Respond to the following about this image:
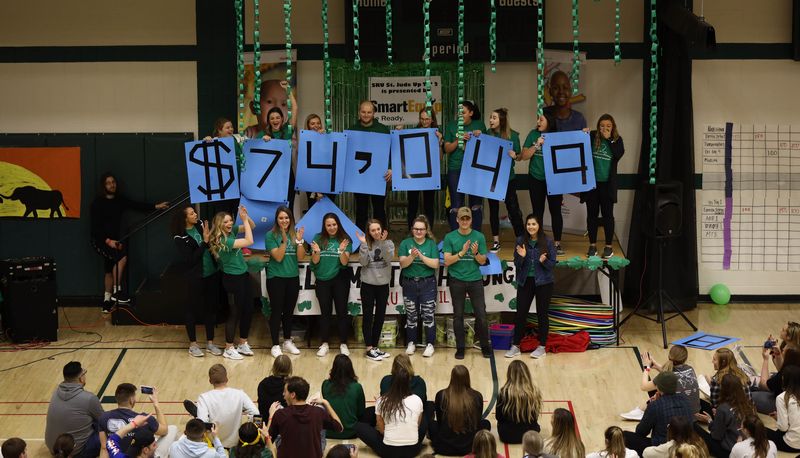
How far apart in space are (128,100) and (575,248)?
5580 millimetres

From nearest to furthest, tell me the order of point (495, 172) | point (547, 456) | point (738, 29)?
1. point (547, 456)
2. point (495, 172)
3. point (738, 29)

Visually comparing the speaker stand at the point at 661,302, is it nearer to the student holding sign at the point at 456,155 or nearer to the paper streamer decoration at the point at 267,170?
the student holding sign at the point at 456,155

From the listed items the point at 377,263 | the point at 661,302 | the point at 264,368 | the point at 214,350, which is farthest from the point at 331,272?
the point at 661,302

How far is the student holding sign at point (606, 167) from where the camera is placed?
12000 mm

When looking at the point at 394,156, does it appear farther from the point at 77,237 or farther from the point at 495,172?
the point at 77,237

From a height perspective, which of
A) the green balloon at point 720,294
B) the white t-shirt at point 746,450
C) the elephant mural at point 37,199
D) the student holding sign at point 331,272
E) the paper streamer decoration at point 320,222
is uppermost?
the elephant mural at point 37,199

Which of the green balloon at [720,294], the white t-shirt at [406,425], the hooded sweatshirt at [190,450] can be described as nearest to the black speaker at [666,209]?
the green balloon at [720,294]

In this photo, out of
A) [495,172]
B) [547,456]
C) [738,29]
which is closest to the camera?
[547,456]

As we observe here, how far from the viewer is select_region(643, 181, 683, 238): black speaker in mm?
11977

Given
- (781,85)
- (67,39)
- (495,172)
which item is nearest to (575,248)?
(495,172)

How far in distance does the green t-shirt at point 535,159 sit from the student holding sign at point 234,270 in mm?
3064

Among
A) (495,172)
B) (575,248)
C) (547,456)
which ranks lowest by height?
(547,456)

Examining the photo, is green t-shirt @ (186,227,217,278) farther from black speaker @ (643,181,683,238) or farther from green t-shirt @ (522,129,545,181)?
black speaker @ (643,181,683,238)

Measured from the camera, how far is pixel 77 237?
13.7 metres
